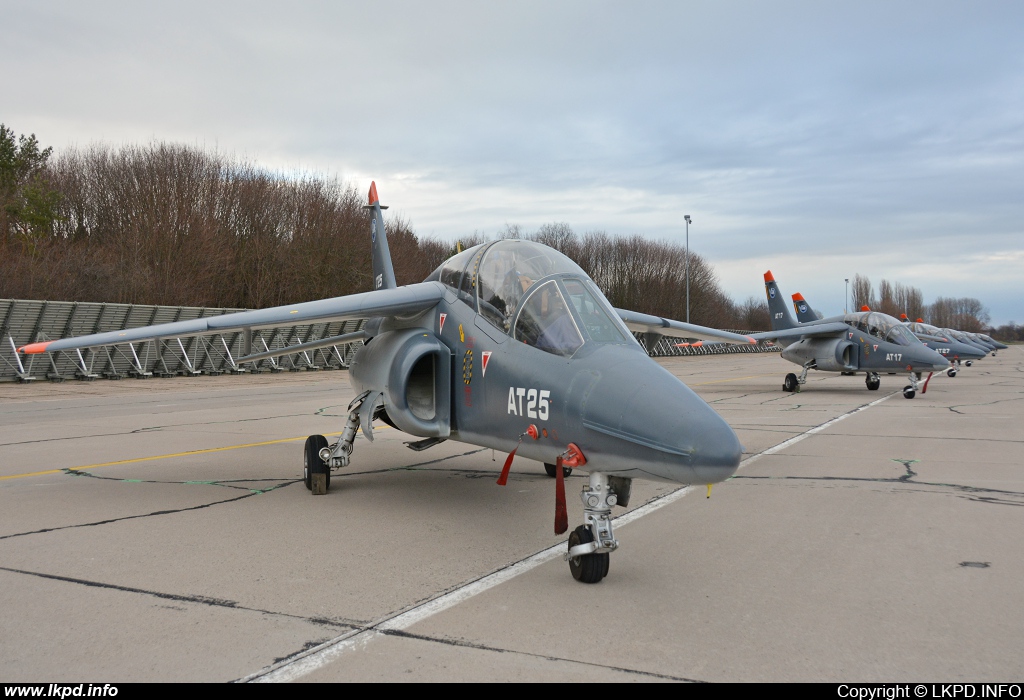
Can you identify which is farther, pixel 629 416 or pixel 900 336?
pixel 900 336

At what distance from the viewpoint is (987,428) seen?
13.7 m

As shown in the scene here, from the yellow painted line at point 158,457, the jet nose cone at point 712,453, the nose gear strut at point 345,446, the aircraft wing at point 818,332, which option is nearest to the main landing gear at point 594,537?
the jet nose cone at point 712,453

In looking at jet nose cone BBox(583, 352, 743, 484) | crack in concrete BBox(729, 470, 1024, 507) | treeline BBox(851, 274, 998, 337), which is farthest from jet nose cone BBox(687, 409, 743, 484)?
treeline BBox(851, 274, 998, 337)

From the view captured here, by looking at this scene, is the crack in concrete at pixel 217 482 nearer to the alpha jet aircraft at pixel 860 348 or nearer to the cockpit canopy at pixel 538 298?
the cockpit canopy at pixel 538 298

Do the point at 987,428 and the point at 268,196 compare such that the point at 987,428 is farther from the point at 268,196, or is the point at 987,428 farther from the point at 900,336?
the point at 268,196

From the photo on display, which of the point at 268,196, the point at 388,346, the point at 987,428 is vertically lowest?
the point at 987,428

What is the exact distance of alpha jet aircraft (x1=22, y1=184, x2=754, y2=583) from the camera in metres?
4.53

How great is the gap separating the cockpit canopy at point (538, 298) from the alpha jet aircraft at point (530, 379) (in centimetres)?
1

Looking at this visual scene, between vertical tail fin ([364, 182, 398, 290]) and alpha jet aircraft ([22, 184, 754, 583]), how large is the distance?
93.6 inches

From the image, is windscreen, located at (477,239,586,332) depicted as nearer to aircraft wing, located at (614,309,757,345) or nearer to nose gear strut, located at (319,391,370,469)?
nose gear strut, located at (319,391,370,469)

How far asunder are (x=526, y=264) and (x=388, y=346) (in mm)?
2161

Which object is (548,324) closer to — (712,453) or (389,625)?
(712,453)

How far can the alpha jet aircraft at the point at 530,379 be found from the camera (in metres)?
4.53

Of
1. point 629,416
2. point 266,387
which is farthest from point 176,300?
point 629,416
